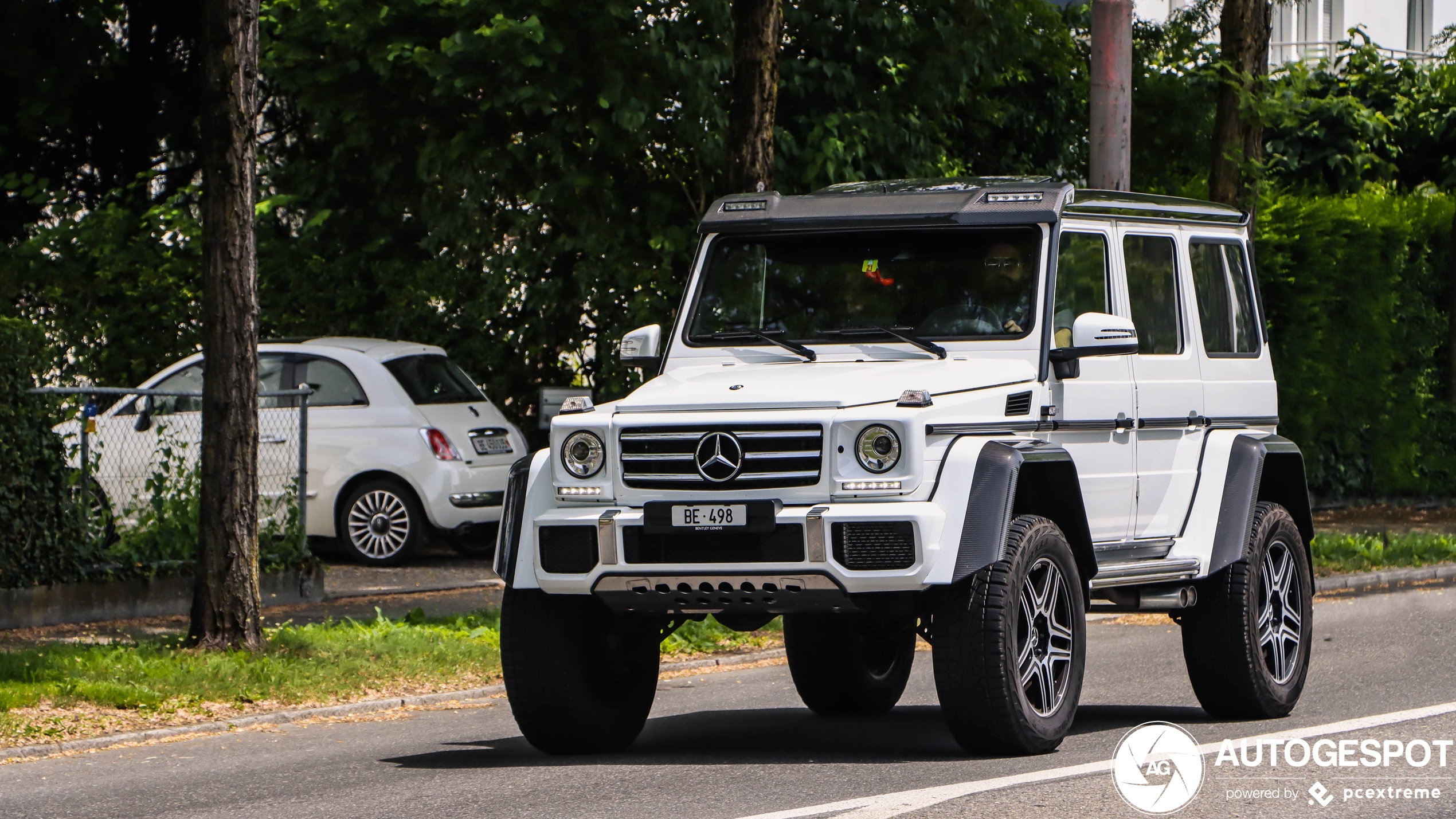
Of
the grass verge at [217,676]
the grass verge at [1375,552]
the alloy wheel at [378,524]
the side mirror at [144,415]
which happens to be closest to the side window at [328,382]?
the alloy wheel at [378,524]

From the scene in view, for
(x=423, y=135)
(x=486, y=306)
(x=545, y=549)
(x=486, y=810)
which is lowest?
(x=486, y=810)

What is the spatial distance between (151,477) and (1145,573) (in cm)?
774

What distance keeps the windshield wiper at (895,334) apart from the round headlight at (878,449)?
1.08 meters

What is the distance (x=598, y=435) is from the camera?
792 cm

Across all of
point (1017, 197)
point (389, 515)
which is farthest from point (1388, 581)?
point (1017, 197)

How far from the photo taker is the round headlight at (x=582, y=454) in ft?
26.0

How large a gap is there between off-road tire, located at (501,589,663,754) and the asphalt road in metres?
0.14

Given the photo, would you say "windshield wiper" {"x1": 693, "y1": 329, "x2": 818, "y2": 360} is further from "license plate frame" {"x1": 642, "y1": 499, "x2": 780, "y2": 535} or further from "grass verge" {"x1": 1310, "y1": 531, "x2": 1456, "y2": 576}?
"grass verge" {"x1": 1310, "y1": 531, "x2": 1456, "y2": 576}

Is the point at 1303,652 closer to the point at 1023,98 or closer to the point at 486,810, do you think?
the point at 486,810

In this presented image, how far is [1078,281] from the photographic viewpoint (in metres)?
8.89

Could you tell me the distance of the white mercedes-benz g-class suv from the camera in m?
7.60

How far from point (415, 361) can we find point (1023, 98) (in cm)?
904

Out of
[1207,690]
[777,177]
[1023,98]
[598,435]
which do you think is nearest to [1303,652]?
[1207,690]

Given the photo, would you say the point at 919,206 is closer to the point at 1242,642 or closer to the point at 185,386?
the point at 1242,642
